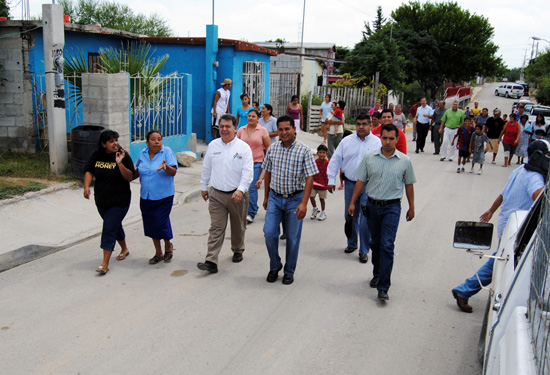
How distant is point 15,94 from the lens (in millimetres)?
11531

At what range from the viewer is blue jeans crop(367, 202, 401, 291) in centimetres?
559

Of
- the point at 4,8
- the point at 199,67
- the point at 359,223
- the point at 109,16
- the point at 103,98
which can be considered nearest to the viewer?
the point at 359,223

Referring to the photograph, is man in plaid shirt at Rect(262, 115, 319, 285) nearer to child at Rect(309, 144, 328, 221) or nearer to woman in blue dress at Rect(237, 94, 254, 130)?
child at Rect(309, 144, 328, 221)

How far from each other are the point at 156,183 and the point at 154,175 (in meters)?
0.10

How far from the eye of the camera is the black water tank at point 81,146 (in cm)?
972

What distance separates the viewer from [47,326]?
4.92m

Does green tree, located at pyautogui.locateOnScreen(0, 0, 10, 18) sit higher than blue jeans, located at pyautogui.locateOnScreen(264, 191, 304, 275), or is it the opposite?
green tree, located at pyautogui.locateOnScreen(0, 0, 10, 18)

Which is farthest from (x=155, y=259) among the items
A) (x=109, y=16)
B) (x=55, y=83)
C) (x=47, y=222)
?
(x=109, y=16)

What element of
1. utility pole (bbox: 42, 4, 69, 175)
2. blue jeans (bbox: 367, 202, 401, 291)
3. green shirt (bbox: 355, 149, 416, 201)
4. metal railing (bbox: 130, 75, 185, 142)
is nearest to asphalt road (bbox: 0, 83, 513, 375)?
blue jeans (bbox: 367, 202, 401, 291)

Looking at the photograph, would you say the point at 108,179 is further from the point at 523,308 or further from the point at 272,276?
the point at 523,308

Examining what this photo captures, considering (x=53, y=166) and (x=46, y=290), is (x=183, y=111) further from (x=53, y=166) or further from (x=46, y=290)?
(x=46, y=290)

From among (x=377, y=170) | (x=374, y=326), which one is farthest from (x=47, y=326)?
(x=377, y=170)

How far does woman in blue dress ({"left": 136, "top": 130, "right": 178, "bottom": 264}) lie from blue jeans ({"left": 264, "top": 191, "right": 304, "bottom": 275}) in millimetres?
1288

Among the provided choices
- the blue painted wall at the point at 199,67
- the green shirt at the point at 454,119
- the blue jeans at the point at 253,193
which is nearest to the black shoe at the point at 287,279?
the blue jeans at the point at 253,193
